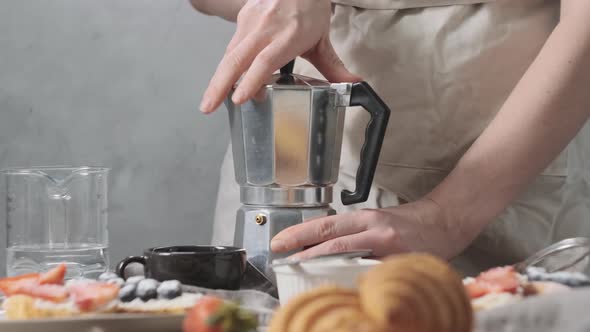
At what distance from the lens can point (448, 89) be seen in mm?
1115

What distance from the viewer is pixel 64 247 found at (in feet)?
3.35

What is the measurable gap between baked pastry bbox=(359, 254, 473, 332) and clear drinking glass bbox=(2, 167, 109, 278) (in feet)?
2.04

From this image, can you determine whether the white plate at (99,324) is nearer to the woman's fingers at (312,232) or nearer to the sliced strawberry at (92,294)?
the sliced strawberry at (92,294)

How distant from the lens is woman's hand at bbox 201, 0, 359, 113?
0.91 meters

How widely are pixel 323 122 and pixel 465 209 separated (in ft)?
→ 0.71

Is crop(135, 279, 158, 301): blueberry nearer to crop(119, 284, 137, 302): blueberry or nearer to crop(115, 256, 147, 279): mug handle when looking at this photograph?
crop(119, 284, 137, 302): blueberry

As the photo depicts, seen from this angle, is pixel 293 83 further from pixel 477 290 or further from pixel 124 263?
pixel 477 290

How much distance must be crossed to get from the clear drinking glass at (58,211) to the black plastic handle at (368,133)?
29 cm

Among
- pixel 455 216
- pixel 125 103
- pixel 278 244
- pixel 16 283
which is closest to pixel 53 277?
pixel 16 283

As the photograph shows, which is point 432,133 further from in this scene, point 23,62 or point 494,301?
point 23,62

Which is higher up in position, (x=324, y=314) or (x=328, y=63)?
Result: (x=328, y=63)

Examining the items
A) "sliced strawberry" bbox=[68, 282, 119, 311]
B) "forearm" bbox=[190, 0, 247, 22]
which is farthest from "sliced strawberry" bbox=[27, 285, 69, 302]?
"forearm" bbox=[190, 0, 247, 22]

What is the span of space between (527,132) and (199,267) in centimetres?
41

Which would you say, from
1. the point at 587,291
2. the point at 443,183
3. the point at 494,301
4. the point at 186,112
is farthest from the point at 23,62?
the point at 587,291
